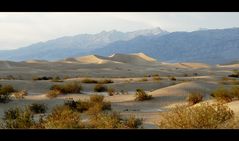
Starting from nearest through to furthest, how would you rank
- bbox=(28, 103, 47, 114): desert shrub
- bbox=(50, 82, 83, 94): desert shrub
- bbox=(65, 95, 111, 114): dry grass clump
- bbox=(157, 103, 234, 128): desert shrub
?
bbox=(157, 103, 234, 128): desert shrub, bbox=(65, 95, 111, 114): dry grass clump, bbox=(28, 103, 47, 114): desert shrub, bbox=(50, 82, 83, 94): desert shrub

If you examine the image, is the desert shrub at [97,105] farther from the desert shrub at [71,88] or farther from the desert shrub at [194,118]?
the desert shrub at [194,118]

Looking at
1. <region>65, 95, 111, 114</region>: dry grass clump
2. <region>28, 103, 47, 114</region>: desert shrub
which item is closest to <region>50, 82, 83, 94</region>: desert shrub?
<region>65, 95, 111, 114</region>: dry grass clump

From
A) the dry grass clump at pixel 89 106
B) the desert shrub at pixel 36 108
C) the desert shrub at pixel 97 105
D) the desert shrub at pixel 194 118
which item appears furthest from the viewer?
the desert shrub at pixel 36 108

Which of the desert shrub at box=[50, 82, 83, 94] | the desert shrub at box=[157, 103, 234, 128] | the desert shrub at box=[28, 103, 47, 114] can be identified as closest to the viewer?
the desert shrub at box=[157, 103, 234, 128]

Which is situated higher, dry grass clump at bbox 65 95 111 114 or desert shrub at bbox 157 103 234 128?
desert shrub at bbox 157 103 234 128

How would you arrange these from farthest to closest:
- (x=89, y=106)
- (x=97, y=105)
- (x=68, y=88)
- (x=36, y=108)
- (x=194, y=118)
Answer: (x=68, y=88)
(x=89, y=106)
(x=36, y=108)
(x=97, y=105)
(x=194, y=118)

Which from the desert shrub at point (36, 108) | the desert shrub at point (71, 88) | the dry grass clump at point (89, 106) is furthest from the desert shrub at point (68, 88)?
the desert shrub at point (36, 108)

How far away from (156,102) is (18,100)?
7.17 meters

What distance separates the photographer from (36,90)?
34.2 m

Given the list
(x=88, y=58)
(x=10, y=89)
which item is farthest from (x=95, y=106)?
(x=88, y=58)

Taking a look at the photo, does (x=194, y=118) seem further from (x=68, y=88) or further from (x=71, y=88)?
(x=71, y=88)

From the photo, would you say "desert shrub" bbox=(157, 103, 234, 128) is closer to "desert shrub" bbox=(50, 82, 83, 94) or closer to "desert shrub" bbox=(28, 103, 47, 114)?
"desert shrub" bbox=(28, 103, 47, 114)

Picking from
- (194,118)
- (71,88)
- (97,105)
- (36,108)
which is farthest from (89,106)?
(194,118)
